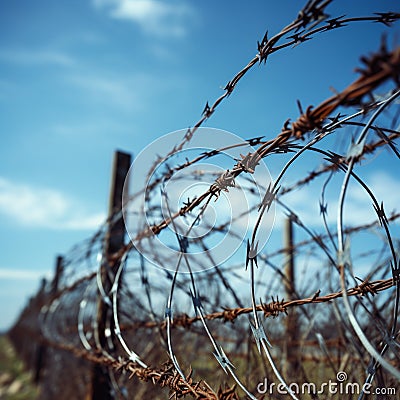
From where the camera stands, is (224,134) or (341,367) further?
(341,367)

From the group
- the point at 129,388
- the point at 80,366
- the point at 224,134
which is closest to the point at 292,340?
the point at 129,388

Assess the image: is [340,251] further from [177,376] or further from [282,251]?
[282,251]

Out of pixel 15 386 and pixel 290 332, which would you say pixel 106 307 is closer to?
pixel 290 332

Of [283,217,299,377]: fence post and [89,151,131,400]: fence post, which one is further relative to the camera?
[89,151,131,400]: fence post

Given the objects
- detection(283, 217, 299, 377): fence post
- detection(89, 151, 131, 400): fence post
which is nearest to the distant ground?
detection(89, 151, 131, 400): fence post

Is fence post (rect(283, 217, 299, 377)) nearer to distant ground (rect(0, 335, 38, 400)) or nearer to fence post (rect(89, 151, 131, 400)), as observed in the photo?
fence post (rect(89, 151, 131, 400))

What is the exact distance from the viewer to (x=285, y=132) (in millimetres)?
976

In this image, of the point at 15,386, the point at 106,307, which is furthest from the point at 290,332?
the point at 15,386

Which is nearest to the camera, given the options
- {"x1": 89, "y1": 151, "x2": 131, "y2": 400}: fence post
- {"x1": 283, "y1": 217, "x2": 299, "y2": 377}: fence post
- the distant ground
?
{"x1": 283, "y1": 217, "x2": 299, "y2": 377}: fence post

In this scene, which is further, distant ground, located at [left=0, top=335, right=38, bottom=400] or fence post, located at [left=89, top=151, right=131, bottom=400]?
distant ground, located at [left=0, top=335, right=38, bottom=400]

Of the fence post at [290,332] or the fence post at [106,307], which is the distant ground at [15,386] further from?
the fence post at [290,332]

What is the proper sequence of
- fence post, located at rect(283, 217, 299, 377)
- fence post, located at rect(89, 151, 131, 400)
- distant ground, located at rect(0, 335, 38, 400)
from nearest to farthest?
fence post, located at rect(283, 217, 299, 377), fence post, located at rect(89, 151, 131, 400), distant ground, located at rect(0, 335, 38, 400)

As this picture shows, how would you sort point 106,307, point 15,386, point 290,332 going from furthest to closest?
point 15,386 → point 106,307 → point 290,332

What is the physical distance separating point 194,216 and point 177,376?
0.45 m
